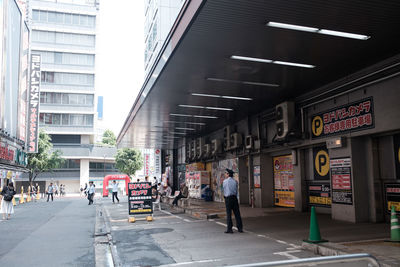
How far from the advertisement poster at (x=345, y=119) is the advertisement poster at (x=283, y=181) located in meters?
3.20

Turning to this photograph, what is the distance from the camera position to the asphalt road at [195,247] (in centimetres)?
695

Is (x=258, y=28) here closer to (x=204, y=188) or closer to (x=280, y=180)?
(x=280, y=180)

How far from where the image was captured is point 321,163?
45.2 ft

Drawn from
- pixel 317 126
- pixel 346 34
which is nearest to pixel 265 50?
pixel 346 34

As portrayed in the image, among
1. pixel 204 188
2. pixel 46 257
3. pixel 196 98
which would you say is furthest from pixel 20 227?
pixel 204 188

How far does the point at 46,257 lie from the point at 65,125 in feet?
180

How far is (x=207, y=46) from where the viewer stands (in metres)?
8.75

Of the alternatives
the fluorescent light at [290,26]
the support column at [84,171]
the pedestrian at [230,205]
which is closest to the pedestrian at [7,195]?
the pedestrian at [230,205]

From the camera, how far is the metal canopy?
22.6 ft

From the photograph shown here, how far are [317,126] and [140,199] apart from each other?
753cm

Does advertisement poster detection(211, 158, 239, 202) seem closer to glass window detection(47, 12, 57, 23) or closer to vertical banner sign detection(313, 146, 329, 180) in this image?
vertical banner sign detection(313, 146, 329, 180)

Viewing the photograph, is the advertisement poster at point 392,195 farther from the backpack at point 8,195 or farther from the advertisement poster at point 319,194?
the backpack at point 8,195

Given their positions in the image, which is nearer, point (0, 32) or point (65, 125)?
point (0, 32)

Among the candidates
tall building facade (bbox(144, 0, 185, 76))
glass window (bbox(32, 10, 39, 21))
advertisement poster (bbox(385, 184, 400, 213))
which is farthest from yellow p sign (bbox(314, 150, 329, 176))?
glass window (bbox(32, 10, 39, 21))
